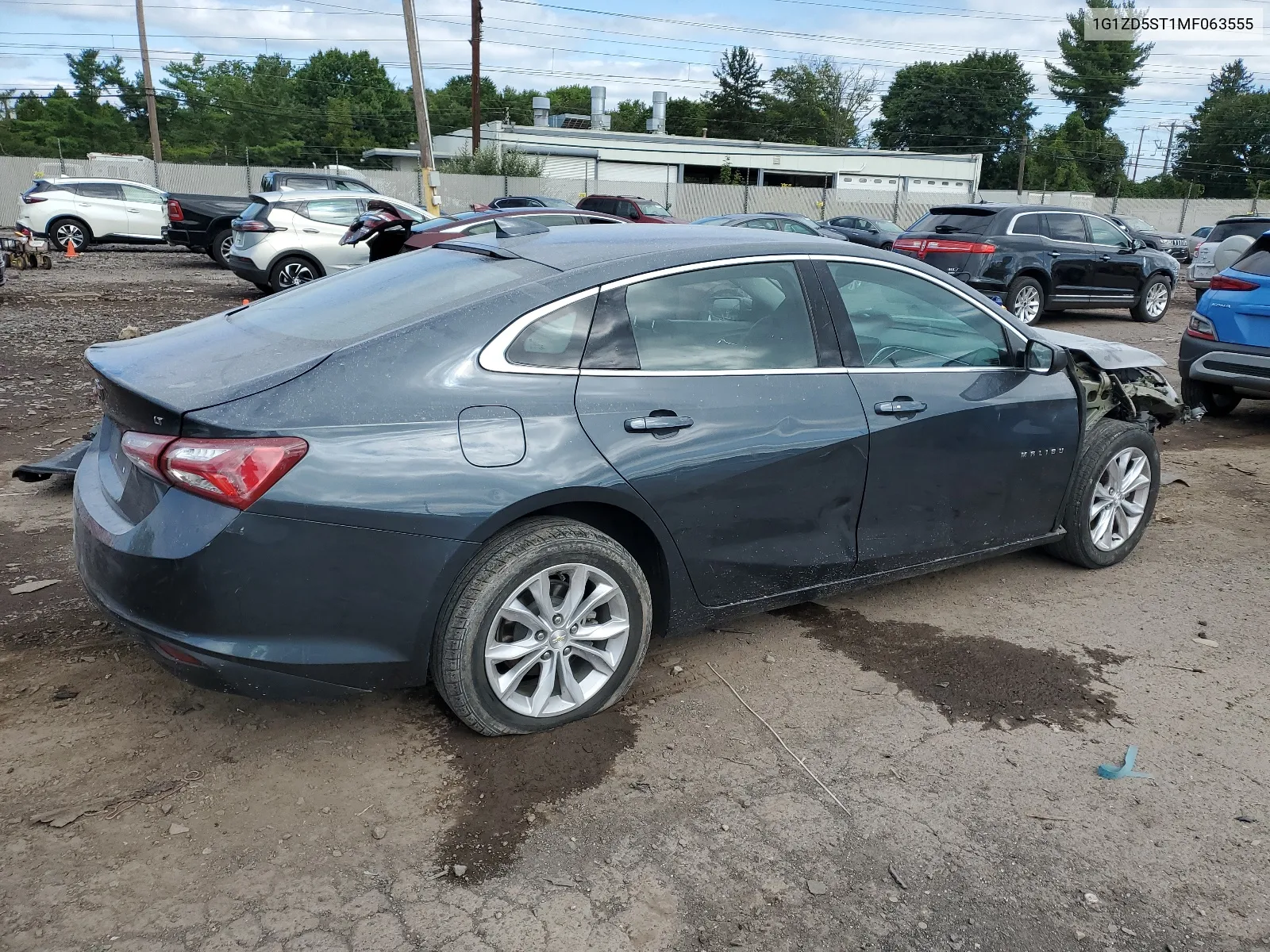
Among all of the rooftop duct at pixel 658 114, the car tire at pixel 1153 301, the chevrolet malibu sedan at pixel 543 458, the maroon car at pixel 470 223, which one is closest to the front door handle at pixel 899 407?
the chevrolet malibu sedan at pixel 543 458

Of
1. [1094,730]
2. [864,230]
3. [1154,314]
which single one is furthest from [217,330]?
[864,230]

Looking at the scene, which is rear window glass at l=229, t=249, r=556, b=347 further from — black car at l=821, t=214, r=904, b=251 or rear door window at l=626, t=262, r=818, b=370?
black car at l=821, t=214, r=904, b=251

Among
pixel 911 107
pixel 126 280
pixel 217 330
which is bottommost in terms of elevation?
pixel 126 280

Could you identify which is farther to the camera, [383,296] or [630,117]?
[630,117]

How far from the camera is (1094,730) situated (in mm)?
3404

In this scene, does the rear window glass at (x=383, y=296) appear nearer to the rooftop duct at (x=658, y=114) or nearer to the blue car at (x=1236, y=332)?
the blue car at (x=1236, y=332)

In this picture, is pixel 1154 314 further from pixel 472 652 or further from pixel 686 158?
pixel 686 158

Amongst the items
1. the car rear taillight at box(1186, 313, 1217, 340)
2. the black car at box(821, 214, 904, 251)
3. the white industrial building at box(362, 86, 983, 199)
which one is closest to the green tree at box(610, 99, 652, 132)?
the white industrial building at box(362, 86, 983, 199)

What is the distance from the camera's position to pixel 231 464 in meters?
2.69

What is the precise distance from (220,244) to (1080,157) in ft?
234

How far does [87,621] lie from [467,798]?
78.9 inches

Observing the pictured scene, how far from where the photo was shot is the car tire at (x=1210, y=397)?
8234 mm

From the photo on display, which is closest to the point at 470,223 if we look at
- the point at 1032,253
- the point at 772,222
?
the point at 1032,253

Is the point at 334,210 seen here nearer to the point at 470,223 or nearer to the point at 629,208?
the point at 470,223
